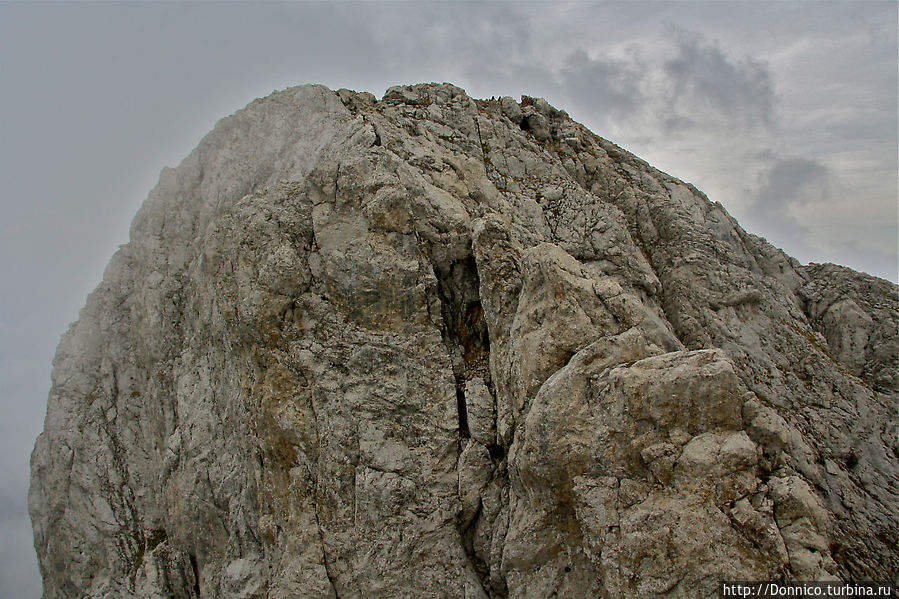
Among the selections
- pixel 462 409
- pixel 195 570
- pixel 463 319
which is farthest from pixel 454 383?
pixel 195 570

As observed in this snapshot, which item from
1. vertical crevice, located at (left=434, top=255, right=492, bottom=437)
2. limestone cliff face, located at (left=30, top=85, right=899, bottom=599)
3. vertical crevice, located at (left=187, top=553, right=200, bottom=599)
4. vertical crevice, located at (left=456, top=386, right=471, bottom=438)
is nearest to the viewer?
limestone cliff face, located at (left=30, top=85, right=899, bottom=599)

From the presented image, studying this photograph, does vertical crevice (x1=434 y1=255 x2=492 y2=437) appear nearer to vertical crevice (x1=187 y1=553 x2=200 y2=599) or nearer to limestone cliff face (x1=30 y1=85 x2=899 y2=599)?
limestone cliff face (x1=30 y1=85 x2=899 y2=599)

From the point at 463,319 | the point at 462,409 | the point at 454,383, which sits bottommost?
the point at 462,409

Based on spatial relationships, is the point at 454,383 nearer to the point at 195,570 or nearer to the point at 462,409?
the point at 462,409

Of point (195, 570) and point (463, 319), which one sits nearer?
point (463, 319)

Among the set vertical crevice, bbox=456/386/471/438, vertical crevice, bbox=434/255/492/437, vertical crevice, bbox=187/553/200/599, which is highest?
vertical crevice, bbox=434/255/492/437

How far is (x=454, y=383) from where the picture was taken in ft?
59.7

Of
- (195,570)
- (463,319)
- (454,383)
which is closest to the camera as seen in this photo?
(454,383)

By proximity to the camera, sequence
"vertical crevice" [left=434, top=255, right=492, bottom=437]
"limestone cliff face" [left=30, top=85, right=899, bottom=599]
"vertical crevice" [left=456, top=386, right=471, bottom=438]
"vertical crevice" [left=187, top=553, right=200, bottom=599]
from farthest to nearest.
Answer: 1. "vertical crevice" [left=187, top=553, right=200, bottom=599]
2. "vertical crevice" [left=434, top=255, right=492, bottom=437]
3. "vertical crevice" [left=456, top=386, right=471, bottom=438]
4. "limestone cliff face" [left=30, top=85, right=899, bottom=599]

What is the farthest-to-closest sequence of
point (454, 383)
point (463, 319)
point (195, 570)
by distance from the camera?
point (195, 570) → point (463, 319) → point (454, 383)

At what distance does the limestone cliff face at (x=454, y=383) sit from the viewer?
12.9m

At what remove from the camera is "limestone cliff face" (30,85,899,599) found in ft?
42.3

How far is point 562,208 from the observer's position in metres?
21.5

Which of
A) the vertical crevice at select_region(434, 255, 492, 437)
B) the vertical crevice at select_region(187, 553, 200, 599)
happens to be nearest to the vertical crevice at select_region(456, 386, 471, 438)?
the vertical crevice at select_region(434, 255, 492, 437)
